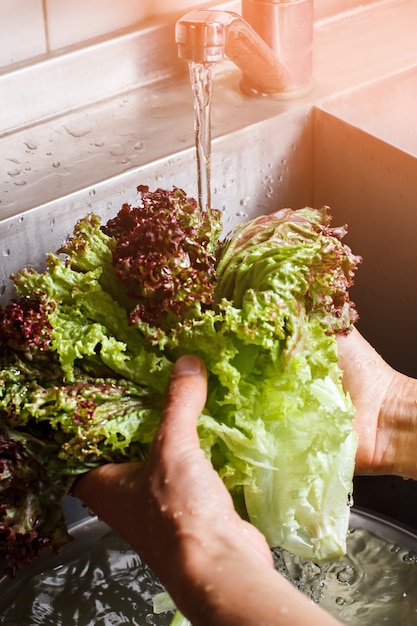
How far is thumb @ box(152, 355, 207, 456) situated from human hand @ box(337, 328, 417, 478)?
0.39 metres

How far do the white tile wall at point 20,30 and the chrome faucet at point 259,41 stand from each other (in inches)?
12.4

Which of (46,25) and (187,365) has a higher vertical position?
(46,25)

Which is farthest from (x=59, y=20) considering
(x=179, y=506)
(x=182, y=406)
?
(x=179, y=506)

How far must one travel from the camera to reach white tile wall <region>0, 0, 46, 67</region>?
170cm

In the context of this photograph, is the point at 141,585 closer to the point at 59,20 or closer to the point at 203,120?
the point at 203,120

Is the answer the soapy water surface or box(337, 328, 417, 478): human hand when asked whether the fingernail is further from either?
the soapy water surface

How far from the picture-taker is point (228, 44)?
1.64 m

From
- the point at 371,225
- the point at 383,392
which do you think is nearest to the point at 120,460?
the point at 383,392

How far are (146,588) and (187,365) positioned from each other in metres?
0.54

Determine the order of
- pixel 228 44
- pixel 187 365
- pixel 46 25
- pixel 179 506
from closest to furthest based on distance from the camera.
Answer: pixel 179 506 → pixel 187 365 → pixel 228 44 → pixel 46 25

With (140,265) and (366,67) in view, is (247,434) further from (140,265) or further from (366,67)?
(366,67)

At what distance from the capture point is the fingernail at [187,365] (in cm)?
118

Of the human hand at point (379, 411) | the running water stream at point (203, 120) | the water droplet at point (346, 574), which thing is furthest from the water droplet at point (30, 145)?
the water droplet at point (346, 574)

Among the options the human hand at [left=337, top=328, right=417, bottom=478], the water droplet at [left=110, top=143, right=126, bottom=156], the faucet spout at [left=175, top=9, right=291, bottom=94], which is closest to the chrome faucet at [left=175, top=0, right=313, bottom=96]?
the faucet spout at [left=175, top=9, right=291, bottom=94]
